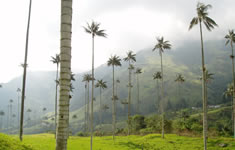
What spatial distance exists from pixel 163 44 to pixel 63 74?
2260 inches

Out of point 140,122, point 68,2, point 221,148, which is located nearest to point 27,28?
point 68,2

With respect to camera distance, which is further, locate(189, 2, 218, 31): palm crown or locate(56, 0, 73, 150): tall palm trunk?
locate(189, 2, 218, 31): palm crown

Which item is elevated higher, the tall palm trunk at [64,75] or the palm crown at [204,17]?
the palm crown at [204,17]

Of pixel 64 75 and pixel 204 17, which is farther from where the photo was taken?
pixel 204 17

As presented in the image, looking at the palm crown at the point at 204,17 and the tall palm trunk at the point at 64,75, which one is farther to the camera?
the palm crown at the point at 204,17

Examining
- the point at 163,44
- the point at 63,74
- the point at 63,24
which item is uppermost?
the point at 163,44

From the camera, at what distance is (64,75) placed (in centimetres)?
839

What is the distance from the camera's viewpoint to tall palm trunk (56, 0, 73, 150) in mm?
8016

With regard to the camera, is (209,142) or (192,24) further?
(209,142)

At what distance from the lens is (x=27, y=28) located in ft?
117

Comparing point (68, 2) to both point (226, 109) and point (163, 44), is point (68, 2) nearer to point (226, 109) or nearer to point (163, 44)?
point (163, 44)

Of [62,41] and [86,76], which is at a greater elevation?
[86,76]

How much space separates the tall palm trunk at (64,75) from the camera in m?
8.02

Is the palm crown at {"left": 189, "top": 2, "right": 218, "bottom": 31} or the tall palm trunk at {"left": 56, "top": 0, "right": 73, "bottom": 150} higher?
the palm crown at {"left": 189, "top": 2, "right": 218, "bottom": 31}
